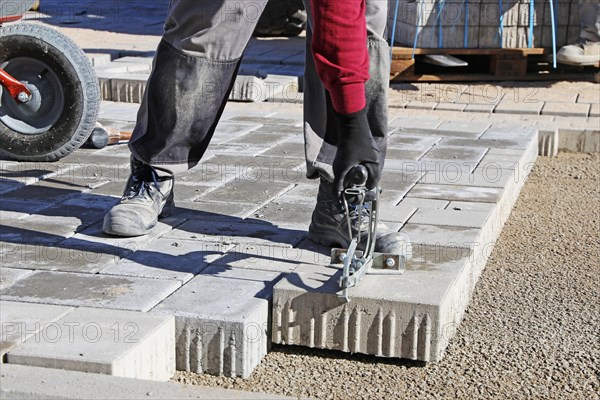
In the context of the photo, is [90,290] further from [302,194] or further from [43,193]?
[302,194]

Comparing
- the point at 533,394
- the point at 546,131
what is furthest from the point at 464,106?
the point at 533,394

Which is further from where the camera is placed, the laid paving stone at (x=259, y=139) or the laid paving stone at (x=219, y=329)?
the laid paving stone at (x=259, y=139)

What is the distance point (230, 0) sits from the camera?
10.4 ft

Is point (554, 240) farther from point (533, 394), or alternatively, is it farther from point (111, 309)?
point (111, 309)

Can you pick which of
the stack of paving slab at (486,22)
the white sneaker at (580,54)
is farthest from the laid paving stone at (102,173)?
the white sneaker at (580,54)

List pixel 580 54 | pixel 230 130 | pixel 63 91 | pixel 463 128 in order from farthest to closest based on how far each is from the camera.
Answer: pixel 580 54 < pixel 463 128 < pixel 230 130 < pixel 63 91

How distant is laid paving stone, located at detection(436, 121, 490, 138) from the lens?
5.55 meters

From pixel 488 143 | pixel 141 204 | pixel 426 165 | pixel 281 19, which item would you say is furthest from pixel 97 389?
pixel 281 19

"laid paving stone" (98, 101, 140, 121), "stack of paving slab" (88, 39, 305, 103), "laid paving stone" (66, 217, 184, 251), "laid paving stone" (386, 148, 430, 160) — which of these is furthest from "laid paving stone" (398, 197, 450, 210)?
"stack of paving slab" (88, 39, 305, 103)

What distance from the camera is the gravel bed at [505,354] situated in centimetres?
258

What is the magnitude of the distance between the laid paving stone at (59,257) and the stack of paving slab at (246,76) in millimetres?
2922

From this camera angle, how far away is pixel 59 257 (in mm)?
3123

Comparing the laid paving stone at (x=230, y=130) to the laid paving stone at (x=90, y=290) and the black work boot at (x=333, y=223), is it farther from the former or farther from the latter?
the laid paving stone at (x=90, y=290)

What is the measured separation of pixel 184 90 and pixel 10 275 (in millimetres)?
840
